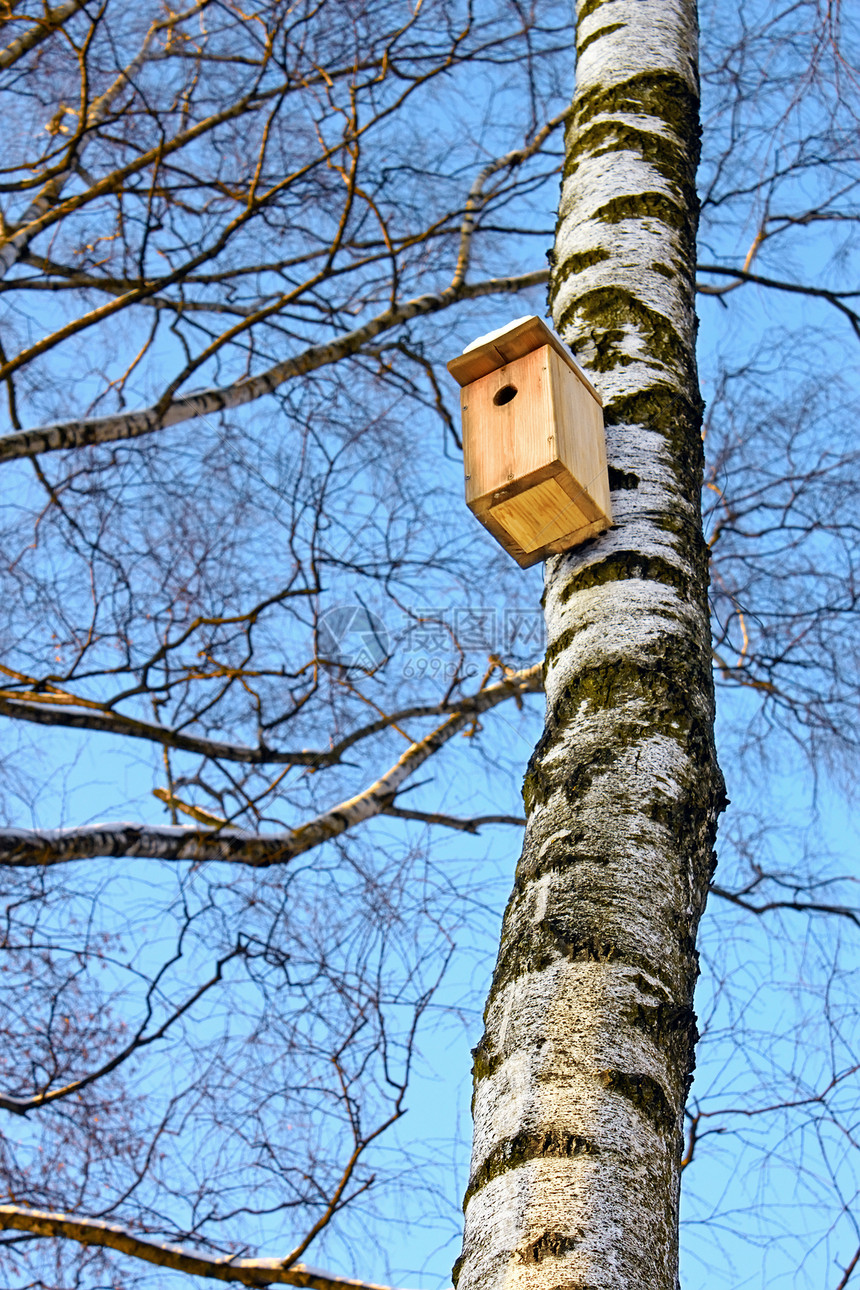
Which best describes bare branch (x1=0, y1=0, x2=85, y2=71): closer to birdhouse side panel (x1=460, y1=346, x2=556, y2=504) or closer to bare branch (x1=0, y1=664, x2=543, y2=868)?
bare branch (x1=0, y1=664, x2=543, y2=868)

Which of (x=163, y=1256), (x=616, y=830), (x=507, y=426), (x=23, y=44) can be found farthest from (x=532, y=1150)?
(x=23, y=44)

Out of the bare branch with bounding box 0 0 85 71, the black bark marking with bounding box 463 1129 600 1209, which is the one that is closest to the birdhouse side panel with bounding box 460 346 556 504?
the black bark marking with bounding box 463 1129 600 1209

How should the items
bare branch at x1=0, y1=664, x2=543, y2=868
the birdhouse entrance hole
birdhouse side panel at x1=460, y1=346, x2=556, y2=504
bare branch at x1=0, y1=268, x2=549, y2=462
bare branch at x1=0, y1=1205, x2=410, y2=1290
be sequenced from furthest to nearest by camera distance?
bare branch at x1=0, y1=268, x2=549, y2=462 < bare branch at x1=0, y1=664, x2=543, y2=868 < bare branch at x1=0, y1=1205, x2=410, y2=1290 < the birdhouse entrance hole < birdhouse side panel at x1=460, y1=346, x2=556, y2=504

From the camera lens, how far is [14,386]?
374cm

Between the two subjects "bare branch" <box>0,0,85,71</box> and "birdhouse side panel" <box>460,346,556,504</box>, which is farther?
"bare branch" <box>0,0,85,71</box>

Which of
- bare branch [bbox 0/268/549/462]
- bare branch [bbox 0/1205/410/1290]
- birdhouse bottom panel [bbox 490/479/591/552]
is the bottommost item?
bare branch [bbox 0/1205/410/1290]

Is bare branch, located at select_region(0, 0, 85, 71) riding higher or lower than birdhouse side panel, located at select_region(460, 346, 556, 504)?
higher

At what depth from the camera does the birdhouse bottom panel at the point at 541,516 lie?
1.65m

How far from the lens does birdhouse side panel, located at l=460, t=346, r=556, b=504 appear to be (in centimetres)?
175

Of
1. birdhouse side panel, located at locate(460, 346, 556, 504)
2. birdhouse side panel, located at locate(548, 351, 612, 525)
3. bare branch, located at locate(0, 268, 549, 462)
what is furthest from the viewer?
bare branch, located at locate(0, 268, 549, 462)

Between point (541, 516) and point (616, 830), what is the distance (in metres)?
0.54

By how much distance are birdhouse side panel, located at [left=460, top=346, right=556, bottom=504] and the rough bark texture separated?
0.11 meters

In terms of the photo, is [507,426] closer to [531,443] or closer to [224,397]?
[531,443]

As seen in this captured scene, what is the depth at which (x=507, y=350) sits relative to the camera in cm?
191
